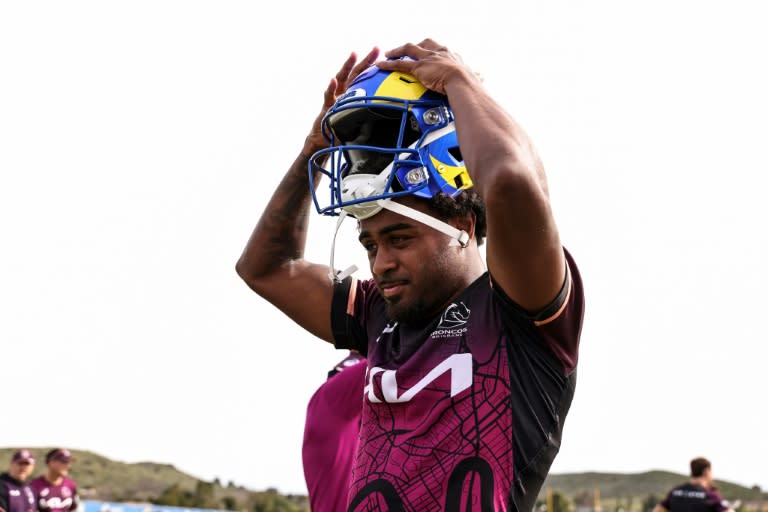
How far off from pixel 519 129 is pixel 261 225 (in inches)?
52.6

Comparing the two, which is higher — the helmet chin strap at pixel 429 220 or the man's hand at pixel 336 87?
the man's hand at pixel 336 87

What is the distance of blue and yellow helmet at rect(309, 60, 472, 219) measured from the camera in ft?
8.80

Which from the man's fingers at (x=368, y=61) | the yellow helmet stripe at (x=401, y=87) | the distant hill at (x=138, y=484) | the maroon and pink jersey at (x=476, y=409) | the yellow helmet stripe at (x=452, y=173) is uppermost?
the man's fingers at (x=368, y=61)

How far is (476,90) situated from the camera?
2.58 meters

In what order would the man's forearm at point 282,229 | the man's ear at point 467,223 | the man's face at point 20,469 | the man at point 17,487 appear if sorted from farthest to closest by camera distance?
1. the man's face at point 20,469
2. the man at point 17,487
3. the man's forearm at point 282,229
4. the man's ear at point 467,223

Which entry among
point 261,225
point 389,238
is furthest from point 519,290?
point 261,225

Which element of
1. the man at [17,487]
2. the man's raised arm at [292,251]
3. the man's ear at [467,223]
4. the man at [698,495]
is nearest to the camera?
the man's ear at [467,223]

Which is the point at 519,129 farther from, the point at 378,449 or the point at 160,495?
the point at 160,495

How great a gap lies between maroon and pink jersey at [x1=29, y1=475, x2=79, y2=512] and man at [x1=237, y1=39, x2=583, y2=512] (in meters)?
12.8

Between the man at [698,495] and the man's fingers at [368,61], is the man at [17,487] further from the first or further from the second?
the man's fingers at [368,61]

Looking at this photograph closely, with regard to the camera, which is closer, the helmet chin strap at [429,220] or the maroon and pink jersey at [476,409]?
the maroon and pink jersey at [476,409]

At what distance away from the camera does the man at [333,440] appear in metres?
4.89

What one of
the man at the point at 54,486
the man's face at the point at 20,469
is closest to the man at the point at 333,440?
the man's face at the point at 20,469

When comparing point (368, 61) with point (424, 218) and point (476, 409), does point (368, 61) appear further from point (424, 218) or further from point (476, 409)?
point (476, 409)
